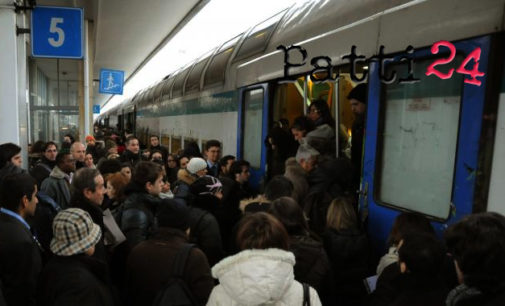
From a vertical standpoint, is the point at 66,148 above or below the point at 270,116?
below

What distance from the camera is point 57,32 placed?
260 inches

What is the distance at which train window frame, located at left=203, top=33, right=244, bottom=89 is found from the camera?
6560 millimetres

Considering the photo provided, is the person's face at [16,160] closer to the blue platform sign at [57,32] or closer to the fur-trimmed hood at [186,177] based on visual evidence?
the fur-trimmed hood at [186,177]

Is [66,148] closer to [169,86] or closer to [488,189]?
[169,86]

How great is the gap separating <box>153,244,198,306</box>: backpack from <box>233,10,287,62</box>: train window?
11.9 ft

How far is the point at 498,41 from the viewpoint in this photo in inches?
87.1

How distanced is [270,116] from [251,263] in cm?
339

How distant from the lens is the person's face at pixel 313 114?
14.1 ft

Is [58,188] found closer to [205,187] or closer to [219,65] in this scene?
[205,187]

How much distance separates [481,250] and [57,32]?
671 cm

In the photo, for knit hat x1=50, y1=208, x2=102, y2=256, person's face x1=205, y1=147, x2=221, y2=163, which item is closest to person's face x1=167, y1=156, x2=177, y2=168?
person's face x1=205, y1=147, x2=221, y2=163

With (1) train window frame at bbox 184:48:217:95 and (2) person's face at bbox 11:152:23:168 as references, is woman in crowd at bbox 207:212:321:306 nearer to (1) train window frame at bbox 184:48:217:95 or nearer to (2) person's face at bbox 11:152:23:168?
(2) person's face at bbox 11:152:23:168

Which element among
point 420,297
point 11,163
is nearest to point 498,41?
point 420,297

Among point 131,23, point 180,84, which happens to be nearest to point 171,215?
point 180,84
